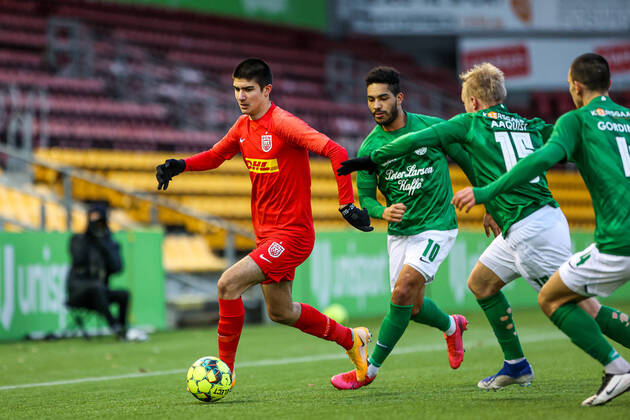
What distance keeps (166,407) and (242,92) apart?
6.94 feet

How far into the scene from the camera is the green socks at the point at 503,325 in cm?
594

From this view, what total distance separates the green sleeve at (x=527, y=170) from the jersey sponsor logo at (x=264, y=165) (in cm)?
188

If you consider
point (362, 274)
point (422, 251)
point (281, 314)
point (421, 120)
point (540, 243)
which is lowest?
point (362, 274)

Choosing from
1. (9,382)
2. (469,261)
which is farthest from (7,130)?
(9,382)

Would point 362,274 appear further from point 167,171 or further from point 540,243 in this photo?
point 540,243

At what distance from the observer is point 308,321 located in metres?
6.17

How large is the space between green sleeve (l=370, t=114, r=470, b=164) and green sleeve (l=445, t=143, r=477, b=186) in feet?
1.82

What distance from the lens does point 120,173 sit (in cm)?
1686

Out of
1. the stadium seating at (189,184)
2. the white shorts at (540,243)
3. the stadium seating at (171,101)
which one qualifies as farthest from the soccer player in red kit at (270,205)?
the stadium seating at (189,184)

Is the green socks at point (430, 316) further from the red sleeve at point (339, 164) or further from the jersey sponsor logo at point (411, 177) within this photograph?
the red sleeve at point (339, 164)

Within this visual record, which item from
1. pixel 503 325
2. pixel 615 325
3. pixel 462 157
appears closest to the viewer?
pixel 615 325

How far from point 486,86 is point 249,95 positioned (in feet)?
5.15

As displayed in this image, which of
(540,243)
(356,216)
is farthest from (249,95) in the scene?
(540,243)

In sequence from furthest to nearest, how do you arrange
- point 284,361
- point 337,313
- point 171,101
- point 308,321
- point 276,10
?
point 276,10
point 171,101
point 337,313
point 284,361
point 308,321
